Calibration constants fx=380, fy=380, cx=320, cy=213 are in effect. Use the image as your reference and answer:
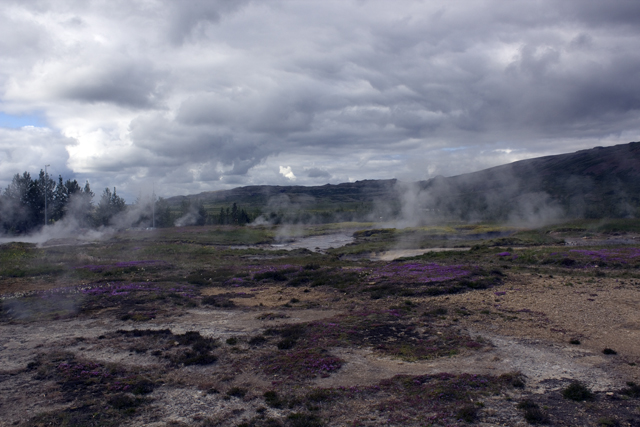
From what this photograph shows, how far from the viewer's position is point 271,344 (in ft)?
47.3

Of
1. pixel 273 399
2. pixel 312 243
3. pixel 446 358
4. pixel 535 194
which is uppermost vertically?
pixel 535 194

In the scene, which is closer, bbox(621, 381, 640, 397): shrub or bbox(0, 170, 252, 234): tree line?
bbox(621, 381, 640, 397): shrub

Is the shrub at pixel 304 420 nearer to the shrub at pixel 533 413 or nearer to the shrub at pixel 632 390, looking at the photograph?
the shrub at pixel 533 413

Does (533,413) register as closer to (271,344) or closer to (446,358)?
(446,358)

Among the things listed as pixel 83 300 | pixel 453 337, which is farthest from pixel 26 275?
pixel 453 337

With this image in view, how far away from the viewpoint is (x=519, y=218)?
88250mm

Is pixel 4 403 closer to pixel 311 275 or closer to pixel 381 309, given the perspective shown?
pixel 381 309

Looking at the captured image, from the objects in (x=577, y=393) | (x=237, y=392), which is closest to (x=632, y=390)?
(x=577, y=393)

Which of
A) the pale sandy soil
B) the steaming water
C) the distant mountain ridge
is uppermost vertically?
the distant mountain ridge

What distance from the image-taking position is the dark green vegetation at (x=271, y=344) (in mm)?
9289

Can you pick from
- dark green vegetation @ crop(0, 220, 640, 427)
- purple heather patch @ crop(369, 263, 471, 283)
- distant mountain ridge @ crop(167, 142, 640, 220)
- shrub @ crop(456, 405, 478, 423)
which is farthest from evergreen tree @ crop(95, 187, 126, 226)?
shrub @ crop(456, 405, 478, 423)

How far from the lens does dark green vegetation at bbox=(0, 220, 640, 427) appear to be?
30.5ft

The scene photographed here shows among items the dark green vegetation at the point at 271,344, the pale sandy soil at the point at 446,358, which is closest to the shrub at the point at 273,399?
the dark green vegetation at the point at 271,344

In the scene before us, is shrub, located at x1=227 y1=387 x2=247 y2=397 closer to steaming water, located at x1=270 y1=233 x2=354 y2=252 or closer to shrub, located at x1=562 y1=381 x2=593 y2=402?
shrub, located at x1=562 y1=381 x2=593 y2=402
